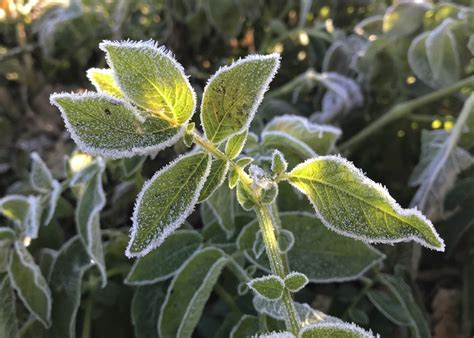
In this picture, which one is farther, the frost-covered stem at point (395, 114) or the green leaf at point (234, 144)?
the frost-covered stem at point (395, 114)

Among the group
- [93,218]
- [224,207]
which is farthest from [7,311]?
[224,207]

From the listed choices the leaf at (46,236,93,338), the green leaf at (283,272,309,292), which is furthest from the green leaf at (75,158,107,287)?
the green leaf at (283,272,309,292)

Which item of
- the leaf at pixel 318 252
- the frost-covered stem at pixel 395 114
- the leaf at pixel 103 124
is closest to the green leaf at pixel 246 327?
the leaf at pixel 318 252

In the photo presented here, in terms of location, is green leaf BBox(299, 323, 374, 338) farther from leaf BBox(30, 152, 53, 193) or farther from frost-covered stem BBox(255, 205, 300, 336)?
leaf BBox(30, 152, 53, 193)

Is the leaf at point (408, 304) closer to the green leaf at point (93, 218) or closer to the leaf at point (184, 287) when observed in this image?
the leaf at point (184, 287)

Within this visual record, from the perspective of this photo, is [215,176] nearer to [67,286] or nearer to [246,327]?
[246,327]
